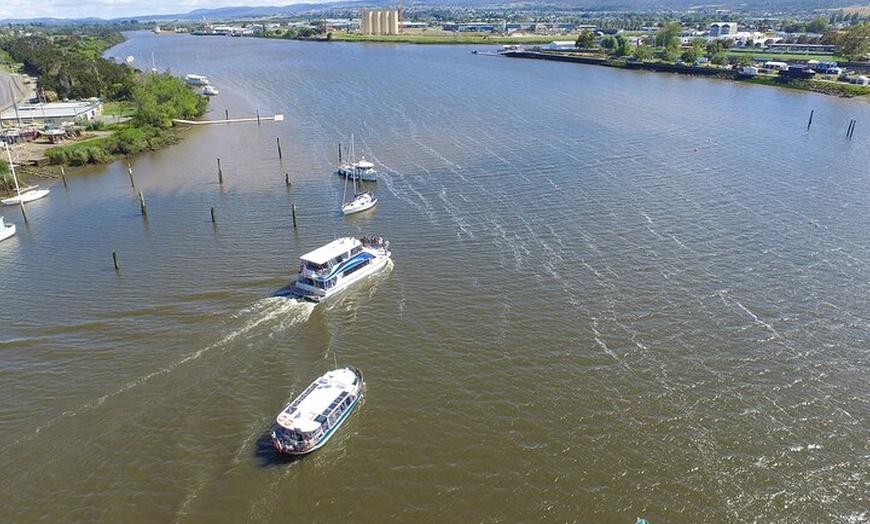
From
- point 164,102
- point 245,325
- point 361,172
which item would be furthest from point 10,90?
point 245,325

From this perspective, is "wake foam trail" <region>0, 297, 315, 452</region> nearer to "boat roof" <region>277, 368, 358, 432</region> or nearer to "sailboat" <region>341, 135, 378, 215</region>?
"boat roof" <region>277, 368, 358, 432</region>

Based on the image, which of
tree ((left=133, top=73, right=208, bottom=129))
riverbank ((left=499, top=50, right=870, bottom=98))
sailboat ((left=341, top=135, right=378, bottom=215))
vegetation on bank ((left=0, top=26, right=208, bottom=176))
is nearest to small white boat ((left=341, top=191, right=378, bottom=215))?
sailboat ((left=341, top=135, right=378, bottom=215))

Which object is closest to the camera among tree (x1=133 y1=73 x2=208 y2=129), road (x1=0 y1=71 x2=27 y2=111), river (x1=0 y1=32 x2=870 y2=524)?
river (x1=0 y1=32 x2=870 y2=524)

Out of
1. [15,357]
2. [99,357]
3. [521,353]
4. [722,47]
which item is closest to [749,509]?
[521,353]

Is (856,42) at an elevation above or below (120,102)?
above

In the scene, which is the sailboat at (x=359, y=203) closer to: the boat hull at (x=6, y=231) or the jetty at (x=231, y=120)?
the boat hull at (x=6, y=231)

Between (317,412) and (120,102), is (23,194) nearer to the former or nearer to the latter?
(317,412)
